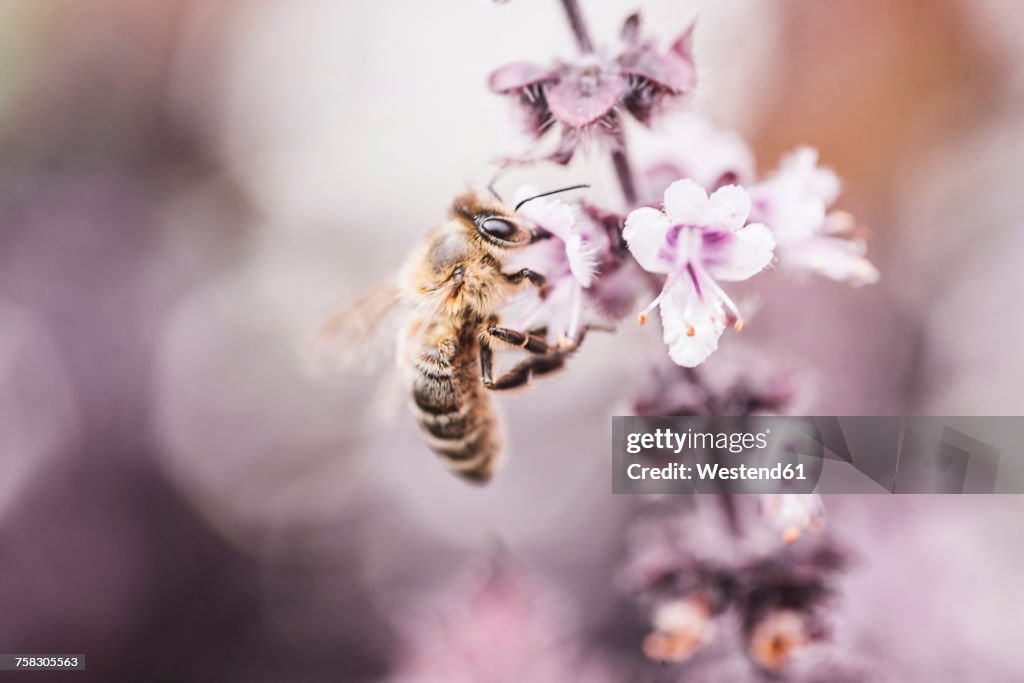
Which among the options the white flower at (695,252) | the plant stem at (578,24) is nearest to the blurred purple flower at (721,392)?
the white flower at (695,252)

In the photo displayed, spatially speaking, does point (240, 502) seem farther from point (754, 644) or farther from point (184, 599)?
point (754, 644)

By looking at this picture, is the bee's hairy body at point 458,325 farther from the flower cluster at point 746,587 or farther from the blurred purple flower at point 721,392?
the flower cluster at point 746,587

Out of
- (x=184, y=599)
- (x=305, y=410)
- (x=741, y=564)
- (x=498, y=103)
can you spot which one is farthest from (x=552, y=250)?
(x=305, y=410)

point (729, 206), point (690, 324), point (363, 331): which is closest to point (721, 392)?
Answer: point (690, 324)

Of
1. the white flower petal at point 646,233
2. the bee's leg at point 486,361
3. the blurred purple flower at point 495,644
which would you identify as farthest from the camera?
the blurred purple flower at point 495,644

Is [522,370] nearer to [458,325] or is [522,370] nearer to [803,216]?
[458,325]

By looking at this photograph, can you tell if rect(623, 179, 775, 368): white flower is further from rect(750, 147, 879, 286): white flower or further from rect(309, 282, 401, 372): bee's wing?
rect(309, 282, 401, 372): bee's wing
